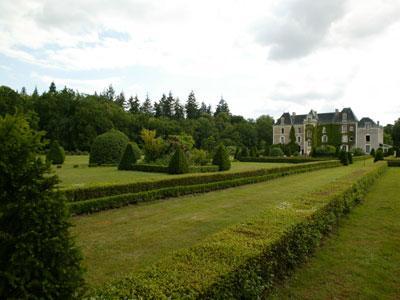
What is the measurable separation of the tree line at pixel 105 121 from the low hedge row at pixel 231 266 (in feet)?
108

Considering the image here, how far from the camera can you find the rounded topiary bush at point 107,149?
23.7m

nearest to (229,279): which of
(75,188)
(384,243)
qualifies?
A: (384,243)

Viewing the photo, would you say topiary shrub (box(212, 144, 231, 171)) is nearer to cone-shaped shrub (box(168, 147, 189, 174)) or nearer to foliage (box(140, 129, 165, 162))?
foliage (box(140, 129, 165, 162))

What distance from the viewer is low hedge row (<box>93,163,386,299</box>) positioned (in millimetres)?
2877

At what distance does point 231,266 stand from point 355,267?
3.16 m

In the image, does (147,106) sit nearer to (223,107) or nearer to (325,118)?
(223,107)

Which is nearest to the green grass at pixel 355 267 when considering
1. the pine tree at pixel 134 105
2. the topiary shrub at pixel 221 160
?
the topiary shrub at pixel 221 160

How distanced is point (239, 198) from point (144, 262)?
7.24 m

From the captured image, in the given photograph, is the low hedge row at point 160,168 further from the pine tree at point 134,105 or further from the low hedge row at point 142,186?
the pine tree at point 134,105

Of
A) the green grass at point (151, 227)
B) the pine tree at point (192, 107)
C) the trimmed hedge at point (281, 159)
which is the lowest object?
the green grass at point (151, 227)

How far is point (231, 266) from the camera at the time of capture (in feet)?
11.4

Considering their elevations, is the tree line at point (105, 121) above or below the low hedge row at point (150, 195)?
above

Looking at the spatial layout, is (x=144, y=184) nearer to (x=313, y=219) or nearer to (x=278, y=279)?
(x=313, y=219)

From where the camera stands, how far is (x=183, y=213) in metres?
9.36
